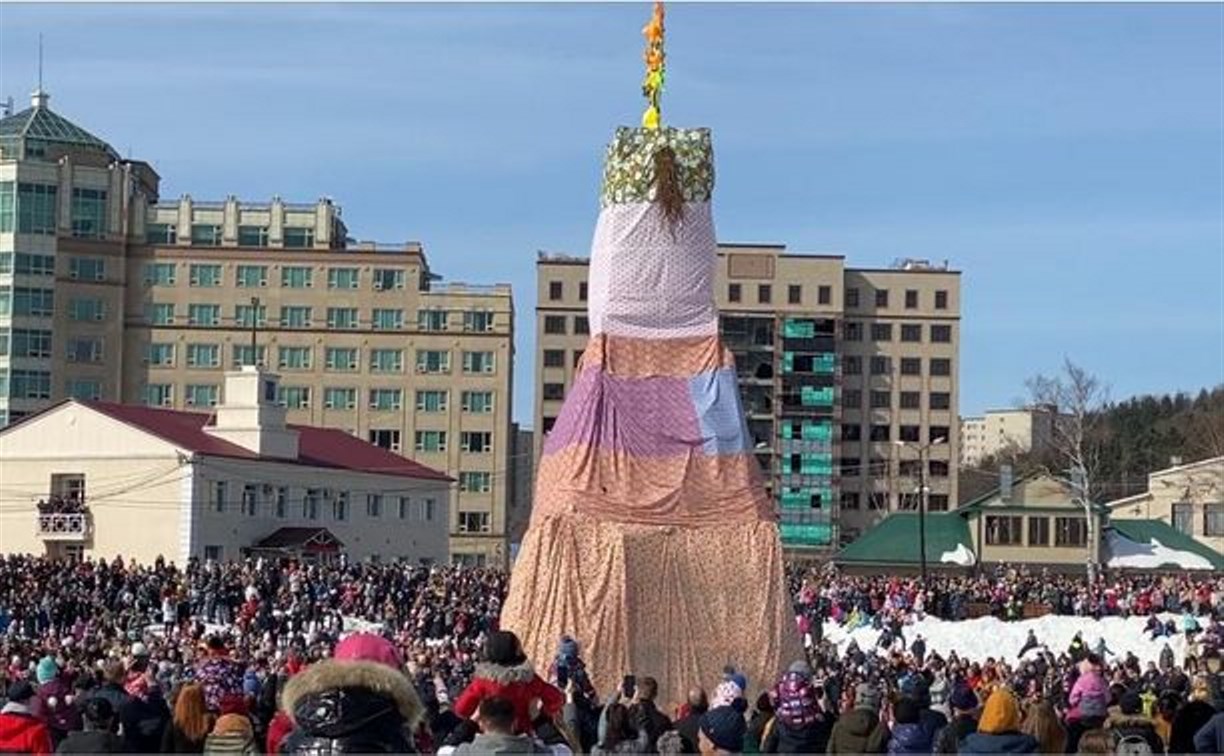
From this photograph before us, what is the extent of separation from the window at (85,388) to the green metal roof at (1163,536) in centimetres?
5257

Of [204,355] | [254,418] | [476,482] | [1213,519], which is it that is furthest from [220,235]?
[1213,519]

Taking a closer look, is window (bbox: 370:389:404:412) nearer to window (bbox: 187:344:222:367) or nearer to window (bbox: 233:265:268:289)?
window (bbox: 233:265:268:289)

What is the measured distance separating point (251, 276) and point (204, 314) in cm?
294

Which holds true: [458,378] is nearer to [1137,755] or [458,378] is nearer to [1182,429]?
[1182,429]

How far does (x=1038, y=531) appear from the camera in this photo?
3561 inches

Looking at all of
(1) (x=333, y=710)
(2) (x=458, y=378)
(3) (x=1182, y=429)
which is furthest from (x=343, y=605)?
(3) (x=1182, y=429)

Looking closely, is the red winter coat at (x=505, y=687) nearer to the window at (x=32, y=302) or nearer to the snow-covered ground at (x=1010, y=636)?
the snow-covered ground at (x=1010, y=636)

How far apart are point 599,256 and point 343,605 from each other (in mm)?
18062

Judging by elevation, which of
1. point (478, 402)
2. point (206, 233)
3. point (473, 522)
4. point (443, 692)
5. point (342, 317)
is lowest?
point (443, 692)

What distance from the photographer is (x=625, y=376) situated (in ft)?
134

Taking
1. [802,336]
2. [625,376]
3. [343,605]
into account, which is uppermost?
[802,336]

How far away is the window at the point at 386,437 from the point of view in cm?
12156

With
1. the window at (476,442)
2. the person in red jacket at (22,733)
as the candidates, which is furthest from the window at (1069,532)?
the person in red jacket at (22,733)

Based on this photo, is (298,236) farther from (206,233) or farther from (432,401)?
(432,401)
